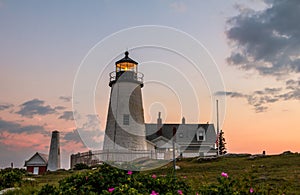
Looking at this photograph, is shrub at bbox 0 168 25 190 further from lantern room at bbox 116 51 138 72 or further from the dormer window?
the dormer window

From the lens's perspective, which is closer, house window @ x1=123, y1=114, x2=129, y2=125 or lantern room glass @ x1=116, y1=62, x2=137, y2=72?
house window @ x1=123, y1=114, x2=129, y2=125

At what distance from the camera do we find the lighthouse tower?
1355 inches

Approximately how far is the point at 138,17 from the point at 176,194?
41.4 ft

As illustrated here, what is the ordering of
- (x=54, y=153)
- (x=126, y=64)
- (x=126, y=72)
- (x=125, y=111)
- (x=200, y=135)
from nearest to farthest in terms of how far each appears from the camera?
(x=125, y=111), (x=126, y=72), (x=126, y=64), (x=54, y=153), (x=200, y=135)

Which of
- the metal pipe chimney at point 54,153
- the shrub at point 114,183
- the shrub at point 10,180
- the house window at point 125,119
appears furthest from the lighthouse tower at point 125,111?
the shrub at point 114,183

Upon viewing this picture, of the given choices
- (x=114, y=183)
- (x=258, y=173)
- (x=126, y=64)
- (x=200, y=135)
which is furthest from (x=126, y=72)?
(x=114, y=183)

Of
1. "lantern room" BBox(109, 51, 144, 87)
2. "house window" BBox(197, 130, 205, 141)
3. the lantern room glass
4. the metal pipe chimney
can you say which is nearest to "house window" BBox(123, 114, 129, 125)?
"lantern room" BBox(109, 51, 144, 87)

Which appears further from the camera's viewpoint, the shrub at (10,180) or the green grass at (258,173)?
the shrub at (10,180)

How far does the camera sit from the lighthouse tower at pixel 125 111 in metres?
34.4

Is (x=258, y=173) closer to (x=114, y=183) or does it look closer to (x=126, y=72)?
(x=114, y=183)

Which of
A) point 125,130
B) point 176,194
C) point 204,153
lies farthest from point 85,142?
point 204,153

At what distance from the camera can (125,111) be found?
35.0 metres

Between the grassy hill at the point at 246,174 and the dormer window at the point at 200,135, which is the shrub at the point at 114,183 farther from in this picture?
the dormer window at the point at 200,135

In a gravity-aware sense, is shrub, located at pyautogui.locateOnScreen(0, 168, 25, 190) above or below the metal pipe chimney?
below
